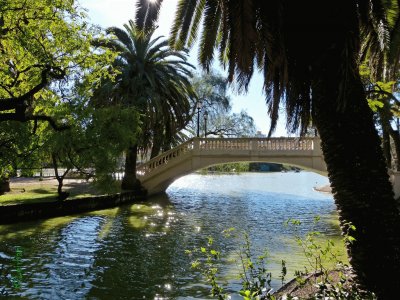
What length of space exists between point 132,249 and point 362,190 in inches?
334

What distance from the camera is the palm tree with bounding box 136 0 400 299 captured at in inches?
198

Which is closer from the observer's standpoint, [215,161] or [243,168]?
[215,161]

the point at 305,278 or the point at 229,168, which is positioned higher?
the point at 229,168

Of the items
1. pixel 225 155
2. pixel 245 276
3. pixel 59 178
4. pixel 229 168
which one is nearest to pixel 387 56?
pixel 245 276

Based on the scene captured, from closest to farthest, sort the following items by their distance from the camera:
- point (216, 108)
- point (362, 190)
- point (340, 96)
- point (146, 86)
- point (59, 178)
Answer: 1. point (362, 190)
2. point (340, 96)
3. point (59, 178)
4. point (146, 86)
5. point (216, 108)

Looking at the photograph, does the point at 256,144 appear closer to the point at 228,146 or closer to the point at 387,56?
the point at 228,146

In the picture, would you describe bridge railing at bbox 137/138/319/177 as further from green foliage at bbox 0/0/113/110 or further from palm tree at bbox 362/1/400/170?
palm tree at bbox 362/1/400/170

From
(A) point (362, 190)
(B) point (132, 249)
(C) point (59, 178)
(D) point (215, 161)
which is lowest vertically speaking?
(B) point (132, 249)

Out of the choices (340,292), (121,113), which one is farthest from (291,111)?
(121,113)

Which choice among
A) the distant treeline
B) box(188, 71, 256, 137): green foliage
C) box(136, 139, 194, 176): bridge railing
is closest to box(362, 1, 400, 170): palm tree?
box(136, 139, 194, 176): bridge railing

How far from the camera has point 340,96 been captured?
5.33 metres

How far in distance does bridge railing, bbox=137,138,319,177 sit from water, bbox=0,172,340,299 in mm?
5537

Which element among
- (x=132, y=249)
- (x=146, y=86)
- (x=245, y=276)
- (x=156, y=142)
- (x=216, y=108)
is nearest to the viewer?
(x=245, y=276)

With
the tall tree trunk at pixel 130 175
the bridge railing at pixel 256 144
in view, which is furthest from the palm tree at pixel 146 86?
the bridge railing at pixel 256 144
